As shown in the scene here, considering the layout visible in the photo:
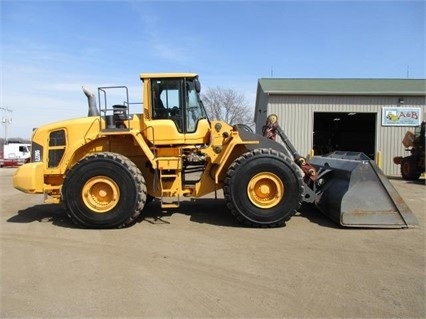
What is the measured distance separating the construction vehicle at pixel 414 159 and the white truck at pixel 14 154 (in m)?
25.1

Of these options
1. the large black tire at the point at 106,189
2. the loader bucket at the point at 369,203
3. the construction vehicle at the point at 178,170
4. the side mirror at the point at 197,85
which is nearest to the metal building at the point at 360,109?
the construction vehicle at the point at 178,170

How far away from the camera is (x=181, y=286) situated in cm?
491

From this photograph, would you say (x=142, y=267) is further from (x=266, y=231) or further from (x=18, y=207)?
(x=18, y=207)

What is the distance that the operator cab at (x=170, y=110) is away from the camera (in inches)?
324

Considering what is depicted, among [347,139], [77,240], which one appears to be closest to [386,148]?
[347,139]

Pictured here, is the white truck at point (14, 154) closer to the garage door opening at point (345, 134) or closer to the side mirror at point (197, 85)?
the garage door opening at point (345, 134)

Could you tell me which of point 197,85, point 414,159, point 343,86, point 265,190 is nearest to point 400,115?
point 343,86

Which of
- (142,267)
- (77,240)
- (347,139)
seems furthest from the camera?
(347,139)

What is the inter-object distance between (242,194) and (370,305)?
3605 millimetres

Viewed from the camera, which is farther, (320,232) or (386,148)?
(386,148)

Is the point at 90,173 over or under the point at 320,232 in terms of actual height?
over

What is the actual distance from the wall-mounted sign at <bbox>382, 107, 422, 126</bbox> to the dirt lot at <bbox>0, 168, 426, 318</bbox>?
53.6ft

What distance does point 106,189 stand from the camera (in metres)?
7.89

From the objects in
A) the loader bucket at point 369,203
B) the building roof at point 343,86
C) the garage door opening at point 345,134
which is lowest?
the loader bucket at point 369,203
